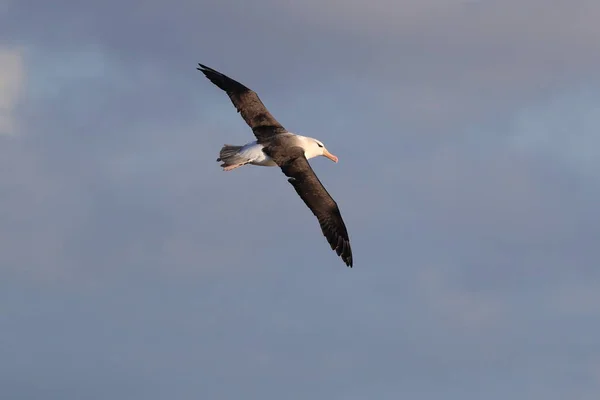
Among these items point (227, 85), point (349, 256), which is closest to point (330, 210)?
point (349, 256)

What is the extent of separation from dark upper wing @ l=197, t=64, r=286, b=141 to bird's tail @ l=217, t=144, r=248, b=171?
28.5 inches

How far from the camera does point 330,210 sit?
2925 cm

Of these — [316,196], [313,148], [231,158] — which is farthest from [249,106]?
[316,196]

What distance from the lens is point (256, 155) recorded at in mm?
29141

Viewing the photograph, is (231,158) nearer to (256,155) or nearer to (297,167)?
(256,155)

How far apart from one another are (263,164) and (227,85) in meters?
3.01

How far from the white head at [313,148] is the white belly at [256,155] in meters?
1.17

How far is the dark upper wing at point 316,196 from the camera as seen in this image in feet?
95.6

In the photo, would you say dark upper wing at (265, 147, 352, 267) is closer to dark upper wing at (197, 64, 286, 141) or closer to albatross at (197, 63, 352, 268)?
albatross at (197, 63, 352, 268)

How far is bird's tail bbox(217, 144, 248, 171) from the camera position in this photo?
29078 millimetres

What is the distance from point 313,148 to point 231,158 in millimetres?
2480

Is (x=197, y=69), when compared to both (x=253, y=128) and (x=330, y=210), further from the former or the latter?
(x=330, y=210)

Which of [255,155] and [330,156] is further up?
[330,156]

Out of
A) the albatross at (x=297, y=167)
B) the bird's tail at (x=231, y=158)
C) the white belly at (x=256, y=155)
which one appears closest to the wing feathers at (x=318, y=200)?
the albatross at (x=297, y=167)
